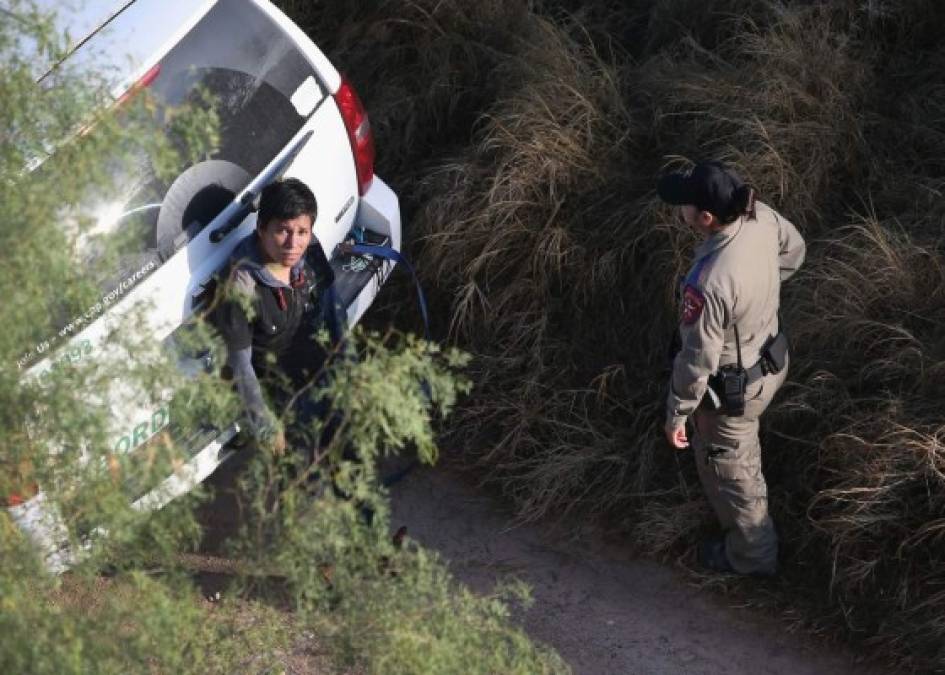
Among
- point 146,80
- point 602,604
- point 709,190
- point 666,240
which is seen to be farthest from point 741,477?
point 146,80

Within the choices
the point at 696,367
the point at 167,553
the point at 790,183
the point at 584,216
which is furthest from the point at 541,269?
the point at 167,553

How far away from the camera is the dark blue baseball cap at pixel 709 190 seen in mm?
4535

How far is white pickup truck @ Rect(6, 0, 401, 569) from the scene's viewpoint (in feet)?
14.7

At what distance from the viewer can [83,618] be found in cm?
342

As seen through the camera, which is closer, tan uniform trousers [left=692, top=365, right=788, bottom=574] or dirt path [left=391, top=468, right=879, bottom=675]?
tan uniform trousers [left=692, top=365, right=788, bottom=574]

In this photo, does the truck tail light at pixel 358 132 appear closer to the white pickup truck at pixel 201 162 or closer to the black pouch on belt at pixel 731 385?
the white pickup truck at pixel 201 162

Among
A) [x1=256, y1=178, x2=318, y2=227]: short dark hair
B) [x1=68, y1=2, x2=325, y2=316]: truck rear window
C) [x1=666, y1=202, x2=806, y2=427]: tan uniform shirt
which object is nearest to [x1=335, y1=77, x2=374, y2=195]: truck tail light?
[x1=68, y1=2, x2=325, y2=316]: truck rear window

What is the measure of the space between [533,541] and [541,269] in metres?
1.23

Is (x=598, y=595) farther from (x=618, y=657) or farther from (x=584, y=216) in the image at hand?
(x=584, y=216)

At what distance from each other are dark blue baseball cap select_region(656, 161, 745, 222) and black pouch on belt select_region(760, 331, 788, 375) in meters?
0.56

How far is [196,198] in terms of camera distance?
4.91 metres

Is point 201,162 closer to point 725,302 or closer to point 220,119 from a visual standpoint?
point 220,119

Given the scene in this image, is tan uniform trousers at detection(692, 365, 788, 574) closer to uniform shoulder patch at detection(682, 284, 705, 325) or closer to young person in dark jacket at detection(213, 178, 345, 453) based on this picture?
uniform shoulder patch at detection(682, 284, 705, 325)

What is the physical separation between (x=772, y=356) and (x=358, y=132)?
6.23 ft
